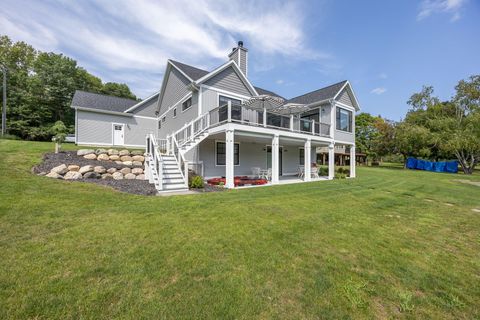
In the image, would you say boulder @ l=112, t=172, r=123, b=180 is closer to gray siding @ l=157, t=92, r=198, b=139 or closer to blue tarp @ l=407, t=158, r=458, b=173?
gray siding @ l=157, t=92, r=198, b=139

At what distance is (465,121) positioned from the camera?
26094 mm

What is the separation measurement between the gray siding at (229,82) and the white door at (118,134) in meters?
11.3

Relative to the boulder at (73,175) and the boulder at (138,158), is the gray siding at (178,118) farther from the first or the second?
the boulder at (73,175)

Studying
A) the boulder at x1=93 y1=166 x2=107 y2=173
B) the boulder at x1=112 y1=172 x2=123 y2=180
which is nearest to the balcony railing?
the boulder at x1=112 y1=172 x2=123 y2=180

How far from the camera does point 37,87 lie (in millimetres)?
28375

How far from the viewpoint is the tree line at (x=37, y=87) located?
2597 cm

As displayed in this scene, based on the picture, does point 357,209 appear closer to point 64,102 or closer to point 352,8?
point 352,8

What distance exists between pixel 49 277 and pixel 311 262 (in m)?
3.56

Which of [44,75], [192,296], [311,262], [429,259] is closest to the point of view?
[192,296]

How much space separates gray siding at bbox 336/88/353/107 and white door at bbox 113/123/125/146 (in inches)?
746

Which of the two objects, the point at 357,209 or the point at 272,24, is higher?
the point at 272,24

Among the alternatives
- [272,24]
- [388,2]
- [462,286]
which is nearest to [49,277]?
[462,286]

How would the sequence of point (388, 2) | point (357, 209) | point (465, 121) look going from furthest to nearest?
1. point (465, 121)
2. point (388, 2)
3. point (357, 209)

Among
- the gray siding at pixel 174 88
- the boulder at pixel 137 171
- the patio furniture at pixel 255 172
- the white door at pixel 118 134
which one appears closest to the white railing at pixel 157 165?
the boulder at pixel 137 171
